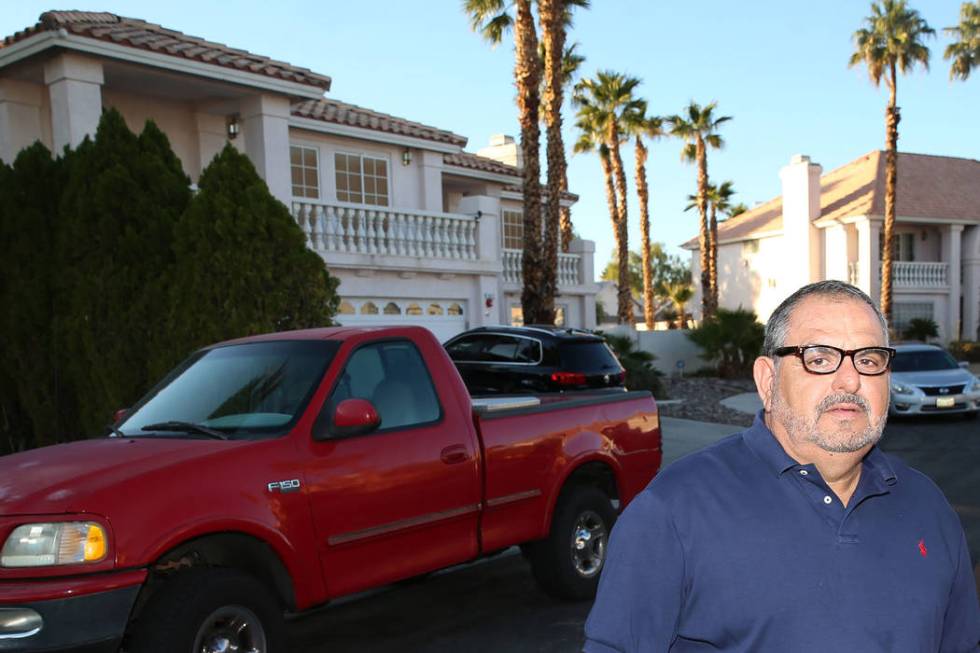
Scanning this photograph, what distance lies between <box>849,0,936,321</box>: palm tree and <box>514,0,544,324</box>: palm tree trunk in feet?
58.3

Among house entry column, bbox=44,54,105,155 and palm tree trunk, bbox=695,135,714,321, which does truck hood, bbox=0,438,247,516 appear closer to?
house entry column, bbox=44,54,105,155

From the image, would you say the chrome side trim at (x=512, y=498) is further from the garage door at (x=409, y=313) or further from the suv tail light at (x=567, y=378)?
the garage door at (x=409, y=313)

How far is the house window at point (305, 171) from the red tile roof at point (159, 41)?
2.23 m

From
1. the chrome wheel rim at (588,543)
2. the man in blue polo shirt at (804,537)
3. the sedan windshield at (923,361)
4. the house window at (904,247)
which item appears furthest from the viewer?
the house window at (904,247)

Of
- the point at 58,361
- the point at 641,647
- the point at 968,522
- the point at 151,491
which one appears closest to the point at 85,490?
the point at 151,491

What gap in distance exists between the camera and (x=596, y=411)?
658 cm

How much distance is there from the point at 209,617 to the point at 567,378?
8843 mm

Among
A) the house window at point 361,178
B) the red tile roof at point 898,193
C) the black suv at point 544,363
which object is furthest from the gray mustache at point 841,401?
the red tile roof at point 898,193

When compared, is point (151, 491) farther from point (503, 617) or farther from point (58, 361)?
point (58, 361)

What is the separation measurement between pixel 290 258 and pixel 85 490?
6.49m

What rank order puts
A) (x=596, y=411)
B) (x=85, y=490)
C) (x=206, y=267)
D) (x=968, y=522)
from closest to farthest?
(x=85, y=490)
(x=596, y=411)
(x=968, y=522)
(x=206, y=267)

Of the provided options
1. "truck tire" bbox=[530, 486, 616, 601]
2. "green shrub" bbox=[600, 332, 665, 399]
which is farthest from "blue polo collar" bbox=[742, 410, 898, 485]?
"green shrub" bbox=[600, 332, 665, 399]

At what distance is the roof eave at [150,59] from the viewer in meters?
13.6

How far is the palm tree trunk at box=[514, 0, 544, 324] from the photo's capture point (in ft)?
65.7
